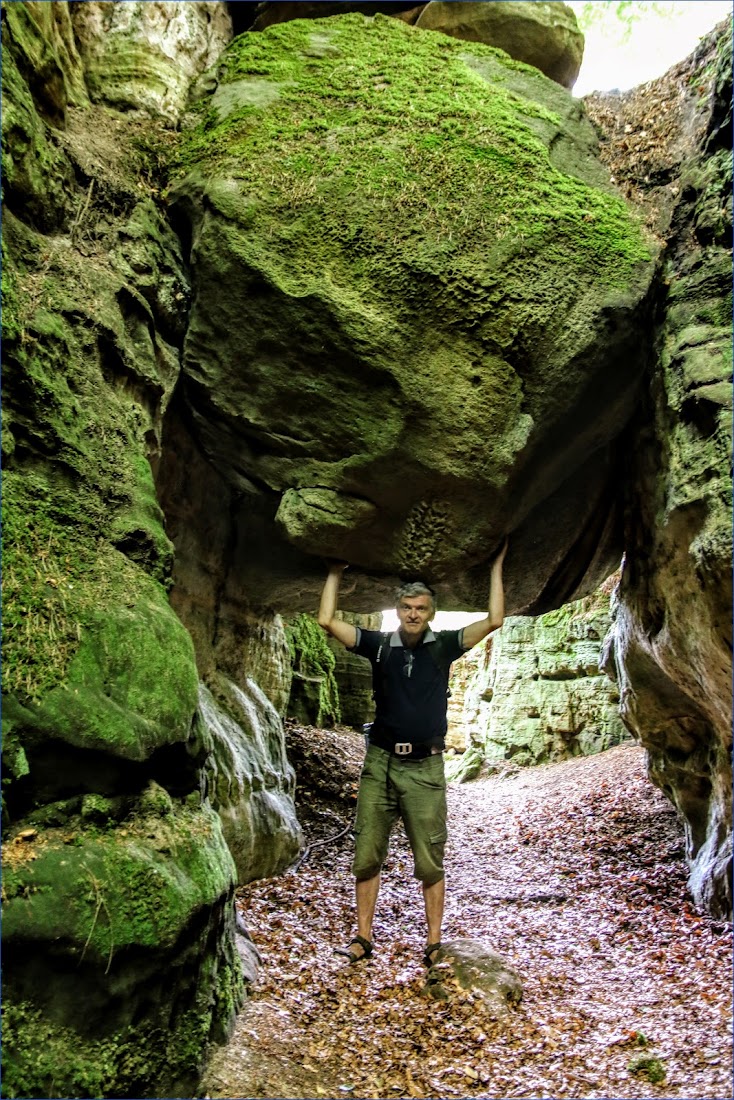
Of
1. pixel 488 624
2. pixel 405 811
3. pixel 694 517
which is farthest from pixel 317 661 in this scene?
pixel 694 517

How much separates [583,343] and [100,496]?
12.4 feet

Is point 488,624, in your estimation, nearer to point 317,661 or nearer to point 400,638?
point 400,638

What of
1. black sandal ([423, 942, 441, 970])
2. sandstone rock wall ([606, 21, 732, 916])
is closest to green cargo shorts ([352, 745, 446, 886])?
black sandal ([423, 942, 441, 970])

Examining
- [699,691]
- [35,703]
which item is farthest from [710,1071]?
[35,703]

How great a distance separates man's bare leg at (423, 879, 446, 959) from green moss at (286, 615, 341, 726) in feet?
23.4

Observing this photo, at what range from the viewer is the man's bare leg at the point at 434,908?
5004 mm

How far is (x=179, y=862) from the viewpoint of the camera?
3.74 meters

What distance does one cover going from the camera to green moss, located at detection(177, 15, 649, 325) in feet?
17.7

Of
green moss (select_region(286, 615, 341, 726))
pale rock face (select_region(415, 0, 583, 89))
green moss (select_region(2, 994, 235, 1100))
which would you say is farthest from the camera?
green moss (select_region(286, 615, 341, 726))

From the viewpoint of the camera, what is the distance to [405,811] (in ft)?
17.0

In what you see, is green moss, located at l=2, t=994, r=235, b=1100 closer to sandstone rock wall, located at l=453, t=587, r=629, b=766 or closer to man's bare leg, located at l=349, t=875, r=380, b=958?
man's bare leg, located at l=349, t=875, r=380, b=958

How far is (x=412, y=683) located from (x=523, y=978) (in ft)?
7.57

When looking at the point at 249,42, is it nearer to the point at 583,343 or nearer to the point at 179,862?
the point at 583,343

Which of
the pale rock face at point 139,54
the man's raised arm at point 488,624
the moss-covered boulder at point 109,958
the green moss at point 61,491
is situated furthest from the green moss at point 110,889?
the pale rock face at point 139,54
